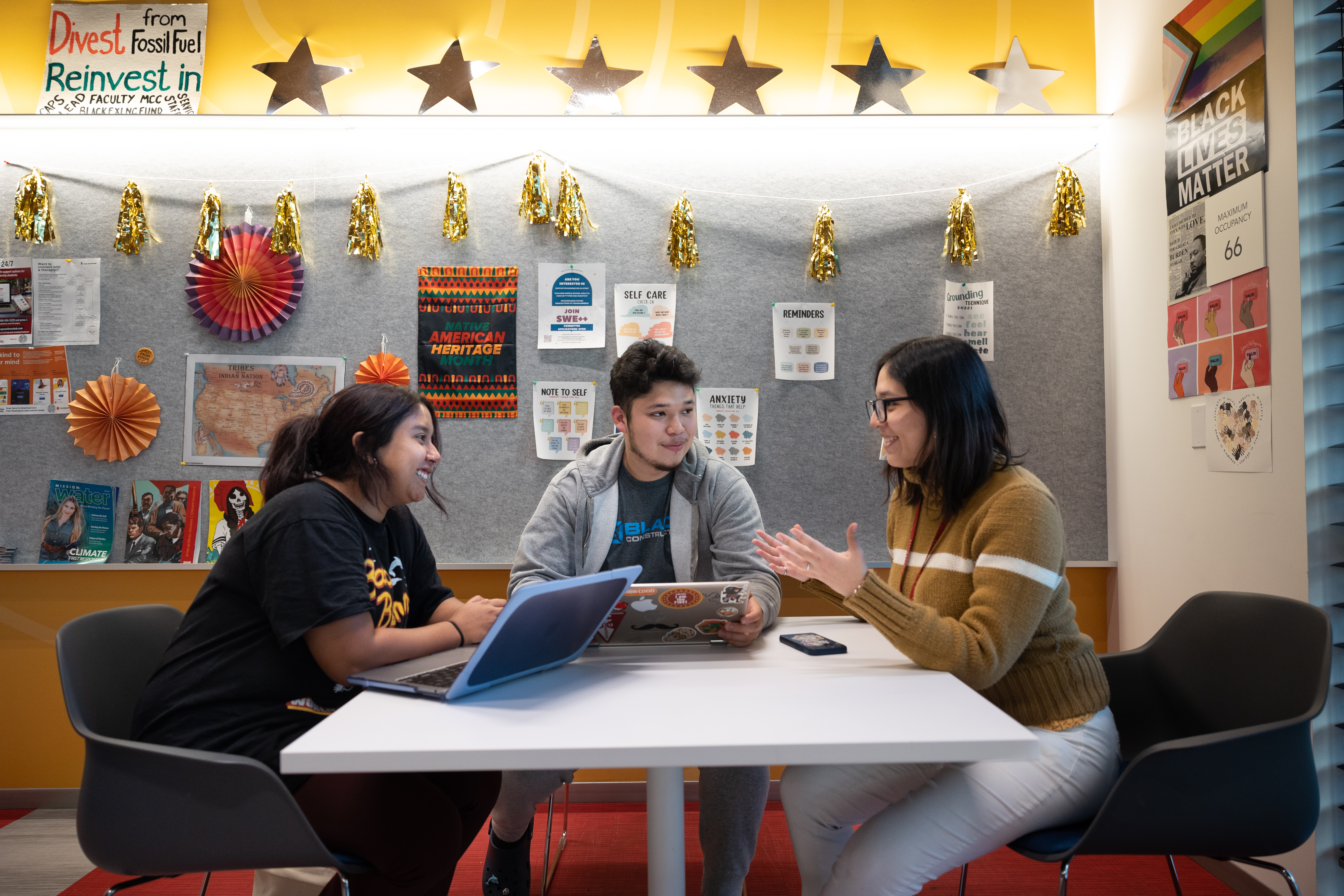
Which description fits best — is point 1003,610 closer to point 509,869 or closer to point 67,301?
point 509,869

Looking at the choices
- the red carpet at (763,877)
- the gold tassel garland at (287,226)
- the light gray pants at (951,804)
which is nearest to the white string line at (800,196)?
the gold tassel garland at (287,226)

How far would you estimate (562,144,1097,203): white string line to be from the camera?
2.72m

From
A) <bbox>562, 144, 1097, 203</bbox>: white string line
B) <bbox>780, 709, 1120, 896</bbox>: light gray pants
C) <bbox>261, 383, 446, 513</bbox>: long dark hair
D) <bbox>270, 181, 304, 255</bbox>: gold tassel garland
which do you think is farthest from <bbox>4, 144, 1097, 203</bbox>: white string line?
<bbox>780, 709, 1120, 896</bbox>: light gray pants

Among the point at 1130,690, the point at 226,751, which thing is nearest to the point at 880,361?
the point at 1130,690

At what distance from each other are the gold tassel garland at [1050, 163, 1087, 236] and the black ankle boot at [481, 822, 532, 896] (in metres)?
2.31

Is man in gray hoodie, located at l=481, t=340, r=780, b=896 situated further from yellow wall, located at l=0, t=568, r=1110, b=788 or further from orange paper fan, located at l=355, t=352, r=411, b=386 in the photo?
orange paper fan, located at l=355, t=352, r=411, b=386

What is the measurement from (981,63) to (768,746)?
2562mm

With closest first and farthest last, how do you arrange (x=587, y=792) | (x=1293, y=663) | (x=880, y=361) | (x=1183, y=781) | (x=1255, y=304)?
(x=1183, y=781), (x=1293, y=663), (x=880, y=361), (x=1255, y=304), (x=587, y=792)

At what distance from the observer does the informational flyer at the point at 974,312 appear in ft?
8.90

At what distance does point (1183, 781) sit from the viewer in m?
1.28

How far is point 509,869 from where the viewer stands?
78.0 inches

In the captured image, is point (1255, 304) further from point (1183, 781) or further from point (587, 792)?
point (587, 792)

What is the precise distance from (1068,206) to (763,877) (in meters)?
2.16

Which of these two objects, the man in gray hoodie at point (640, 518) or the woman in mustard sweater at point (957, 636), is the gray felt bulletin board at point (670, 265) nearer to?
the man in gray hoodie at point (640, 518)
